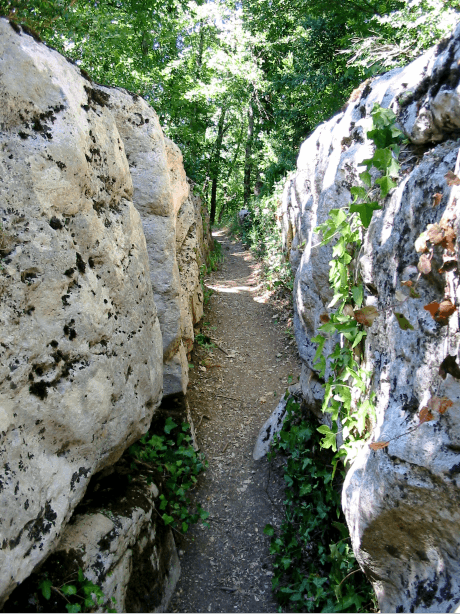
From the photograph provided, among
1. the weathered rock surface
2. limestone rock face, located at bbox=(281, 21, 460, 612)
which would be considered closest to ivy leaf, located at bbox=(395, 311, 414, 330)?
limestone rock face, located at bbox=(281, 21, 460, 612)

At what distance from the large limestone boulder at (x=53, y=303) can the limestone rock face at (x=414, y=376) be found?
1.80 meters

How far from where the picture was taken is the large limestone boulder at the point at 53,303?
245 cm

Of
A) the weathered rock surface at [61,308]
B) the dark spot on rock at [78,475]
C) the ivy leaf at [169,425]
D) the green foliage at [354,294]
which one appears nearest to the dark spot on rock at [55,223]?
the weathered rock surface at [61,308]

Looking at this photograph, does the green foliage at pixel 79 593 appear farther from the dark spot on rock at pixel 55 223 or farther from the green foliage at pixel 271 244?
the green foliage at pixel 271 244

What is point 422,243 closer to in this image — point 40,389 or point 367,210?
point 367,210

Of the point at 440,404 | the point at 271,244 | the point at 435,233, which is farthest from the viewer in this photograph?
the point at 271,244

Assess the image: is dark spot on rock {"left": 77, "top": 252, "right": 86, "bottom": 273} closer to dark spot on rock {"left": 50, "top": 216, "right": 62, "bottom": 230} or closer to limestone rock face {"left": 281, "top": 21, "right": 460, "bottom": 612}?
dark spot on rock {"left": 50, "top": 216, "right": 62, "bottom": 230}

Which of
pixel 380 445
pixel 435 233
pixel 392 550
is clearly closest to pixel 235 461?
pixel 392 550

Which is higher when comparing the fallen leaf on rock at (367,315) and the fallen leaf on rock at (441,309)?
the fallen leaf on rock at (441,309)

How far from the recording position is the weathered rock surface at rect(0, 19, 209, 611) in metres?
2.47

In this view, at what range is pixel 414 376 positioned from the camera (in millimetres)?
2340

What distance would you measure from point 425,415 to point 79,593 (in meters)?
2.28

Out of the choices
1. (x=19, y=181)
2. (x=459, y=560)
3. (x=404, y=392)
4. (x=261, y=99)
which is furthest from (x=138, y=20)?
(x=459, y=560)

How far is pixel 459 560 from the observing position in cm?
205
